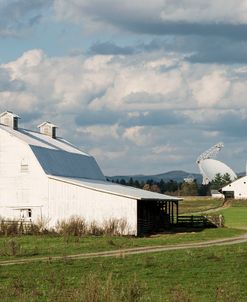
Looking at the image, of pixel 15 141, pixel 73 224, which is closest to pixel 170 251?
pixel 73 224

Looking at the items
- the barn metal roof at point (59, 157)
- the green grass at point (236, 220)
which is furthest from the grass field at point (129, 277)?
the green grass at point (236, 220)

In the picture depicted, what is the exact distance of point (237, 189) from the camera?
155250 mm

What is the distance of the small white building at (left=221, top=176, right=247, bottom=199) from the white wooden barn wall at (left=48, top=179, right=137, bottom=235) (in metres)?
102

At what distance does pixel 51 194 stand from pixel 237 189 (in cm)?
10385

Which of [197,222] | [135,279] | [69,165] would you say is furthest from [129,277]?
[69,165]

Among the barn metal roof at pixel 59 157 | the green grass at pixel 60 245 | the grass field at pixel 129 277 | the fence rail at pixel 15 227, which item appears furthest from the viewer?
the barn metal roof at pixel 59 157

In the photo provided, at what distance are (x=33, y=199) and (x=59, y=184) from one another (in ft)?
7.61

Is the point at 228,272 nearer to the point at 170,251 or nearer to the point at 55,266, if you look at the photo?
the point at 55,266

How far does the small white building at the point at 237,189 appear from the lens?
154 meters

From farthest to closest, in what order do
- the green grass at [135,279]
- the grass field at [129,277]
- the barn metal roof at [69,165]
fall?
the barn metal roof at [69,165] → the grass field at [129,277] → the green grass at [135,279]

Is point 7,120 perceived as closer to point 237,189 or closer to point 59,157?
point 59,157

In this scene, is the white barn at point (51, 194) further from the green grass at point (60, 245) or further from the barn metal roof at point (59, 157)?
the green grass at point (60, 245)

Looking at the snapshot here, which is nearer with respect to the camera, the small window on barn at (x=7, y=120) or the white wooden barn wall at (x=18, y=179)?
the white wooden barn wall at (x=18, y=179)

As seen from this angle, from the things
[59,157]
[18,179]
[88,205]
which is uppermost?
[59,157]
